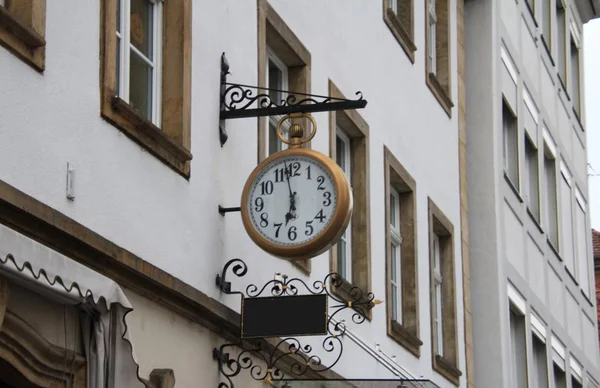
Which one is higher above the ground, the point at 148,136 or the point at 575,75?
the point at 575,75

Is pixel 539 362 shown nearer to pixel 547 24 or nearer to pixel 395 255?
pixel 547 24

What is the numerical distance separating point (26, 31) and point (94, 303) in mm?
1542

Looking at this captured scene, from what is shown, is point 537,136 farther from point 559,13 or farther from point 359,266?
point 359,266

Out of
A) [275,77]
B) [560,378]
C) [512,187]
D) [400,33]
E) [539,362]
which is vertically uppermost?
[512,187]

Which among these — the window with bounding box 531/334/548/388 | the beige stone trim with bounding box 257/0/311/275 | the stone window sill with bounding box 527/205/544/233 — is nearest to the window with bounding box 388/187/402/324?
the beige stone trim with bounding box 257/0/311/275

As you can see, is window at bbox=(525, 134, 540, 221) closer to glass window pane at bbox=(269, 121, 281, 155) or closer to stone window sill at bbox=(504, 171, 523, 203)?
stone window sill at bbox=(504, 171, 523, 203)

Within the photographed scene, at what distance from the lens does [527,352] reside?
22953 millimetres

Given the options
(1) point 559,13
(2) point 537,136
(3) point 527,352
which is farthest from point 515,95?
(1) point 559,13

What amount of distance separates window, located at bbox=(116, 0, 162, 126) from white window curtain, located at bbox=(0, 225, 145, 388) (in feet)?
5.40

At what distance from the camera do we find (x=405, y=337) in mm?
16641

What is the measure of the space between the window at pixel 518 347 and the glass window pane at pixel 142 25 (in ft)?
41.5

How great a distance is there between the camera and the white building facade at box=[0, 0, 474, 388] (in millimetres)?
8750

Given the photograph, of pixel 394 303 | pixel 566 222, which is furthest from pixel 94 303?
pixel 566 222

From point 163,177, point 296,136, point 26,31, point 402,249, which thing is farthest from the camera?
point 402,249
